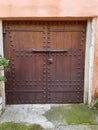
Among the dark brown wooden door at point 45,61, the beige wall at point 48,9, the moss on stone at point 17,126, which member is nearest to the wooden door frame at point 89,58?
the dark brown wooden door at point 45,61

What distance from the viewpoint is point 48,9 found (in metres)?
4.55

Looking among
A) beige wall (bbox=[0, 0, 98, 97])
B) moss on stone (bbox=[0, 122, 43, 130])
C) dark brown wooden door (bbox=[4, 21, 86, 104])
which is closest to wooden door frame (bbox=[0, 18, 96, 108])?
dark brown wooden door (bbox=[4, 21, 86, 104])

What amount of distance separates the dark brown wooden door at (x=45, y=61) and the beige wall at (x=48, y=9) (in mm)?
318

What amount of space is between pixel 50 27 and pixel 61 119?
5.86 ft

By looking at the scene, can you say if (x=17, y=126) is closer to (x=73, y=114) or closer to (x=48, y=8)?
(x=73, y=114)

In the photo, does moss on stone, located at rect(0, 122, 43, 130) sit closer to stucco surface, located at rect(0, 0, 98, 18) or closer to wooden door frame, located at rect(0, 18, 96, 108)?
wooden door frame, located at rect(0, 18, 96, 108)

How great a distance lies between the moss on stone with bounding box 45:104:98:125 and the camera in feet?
14.7

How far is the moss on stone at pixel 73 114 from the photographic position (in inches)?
176

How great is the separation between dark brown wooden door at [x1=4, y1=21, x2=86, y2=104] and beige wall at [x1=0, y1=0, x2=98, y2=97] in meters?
0.32

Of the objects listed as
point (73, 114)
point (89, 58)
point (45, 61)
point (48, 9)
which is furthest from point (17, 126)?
point (48, 9)

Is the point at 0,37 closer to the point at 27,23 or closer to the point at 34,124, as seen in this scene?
the point at 27,23

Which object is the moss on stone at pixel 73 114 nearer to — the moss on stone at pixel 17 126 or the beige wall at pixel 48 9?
the moss on stone at pixel 17 126

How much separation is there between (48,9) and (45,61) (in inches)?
42.1

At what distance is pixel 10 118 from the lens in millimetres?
4578
